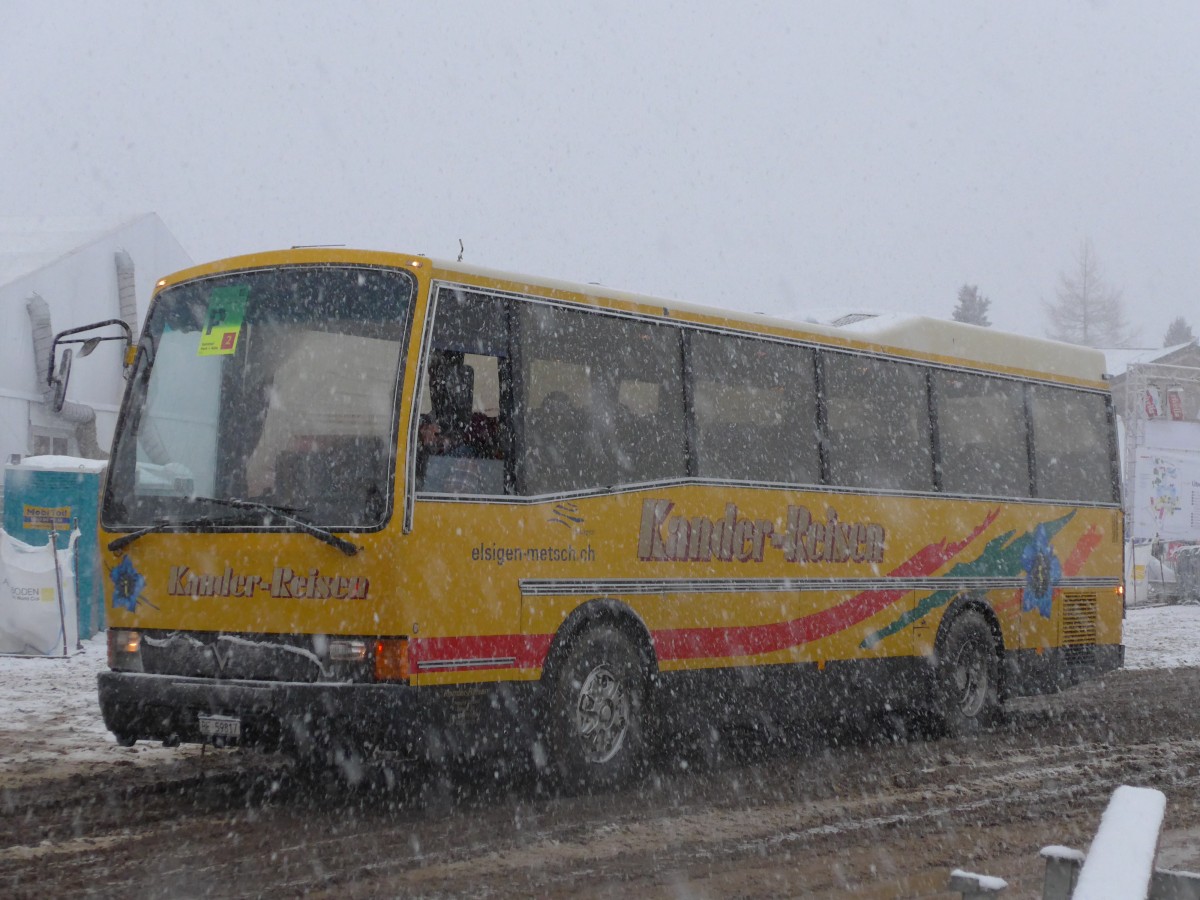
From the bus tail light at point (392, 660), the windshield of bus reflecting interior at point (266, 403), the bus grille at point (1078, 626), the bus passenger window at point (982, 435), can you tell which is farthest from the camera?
the bus grille at point (1078, 626)

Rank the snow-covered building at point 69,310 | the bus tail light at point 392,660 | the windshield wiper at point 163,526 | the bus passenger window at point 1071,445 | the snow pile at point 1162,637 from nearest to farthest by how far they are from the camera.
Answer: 1. the bus tail light at point 392,660
2. the windshield wiper at point 163,526
3. the bus passenger window at point 1071,445
4. the snow pile at point 1162,637
5. the snow-covered building at point 69,310

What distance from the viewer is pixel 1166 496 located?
149 feet

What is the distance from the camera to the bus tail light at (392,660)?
766 cm

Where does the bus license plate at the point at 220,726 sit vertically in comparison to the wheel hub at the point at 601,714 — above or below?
above

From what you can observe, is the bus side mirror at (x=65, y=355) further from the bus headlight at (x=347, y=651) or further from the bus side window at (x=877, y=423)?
the bus side window at (x=877, y=423)

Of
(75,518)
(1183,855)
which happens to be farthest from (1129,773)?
(75,518)

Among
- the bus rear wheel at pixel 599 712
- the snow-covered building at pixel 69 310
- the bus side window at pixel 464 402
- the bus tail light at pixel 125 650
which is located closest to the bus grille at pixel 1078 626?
the bus rear wheel at pixel 599 712

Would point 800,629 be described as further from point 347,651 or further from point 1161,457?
point 1161,457

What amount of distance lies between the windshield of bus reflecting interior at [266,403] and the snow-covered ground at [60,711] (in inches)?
77.5

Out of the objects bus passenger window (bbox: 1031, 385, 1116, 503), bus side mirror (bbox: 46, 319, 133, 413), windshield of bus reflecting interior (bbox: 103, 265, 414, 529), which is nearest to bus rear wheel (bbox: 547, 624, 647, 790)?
windshield of bus reflecting interior (bbox: 103, 265, 414, 529)

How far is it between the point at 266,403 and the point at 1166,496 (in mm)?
41928

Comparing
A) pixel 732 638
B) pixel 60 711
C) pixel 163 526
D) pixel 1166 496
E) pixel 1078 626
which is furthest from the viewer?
pixel 1166 496

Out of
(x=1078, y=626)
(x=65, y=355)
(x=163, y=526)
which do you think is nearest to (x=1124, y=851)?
(x=163, y=526)

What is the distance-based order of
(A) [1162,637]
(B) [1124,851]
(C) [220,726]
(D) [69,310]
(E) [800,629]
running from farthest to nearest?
1. (D) [69,310]
2. (A) [1162,637]
3. (E) [800,629]
4. (C) [220,726]
5. (B) [1124,851]
